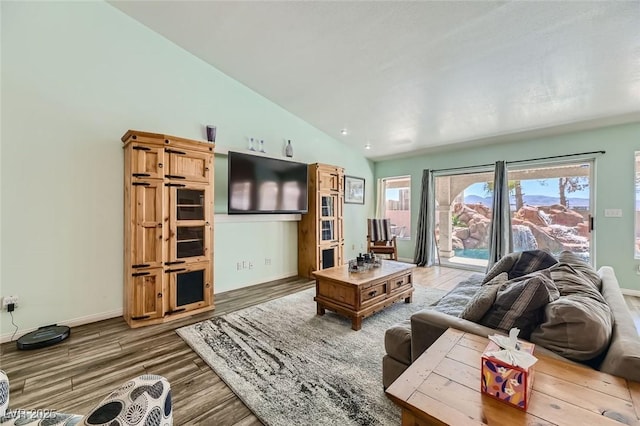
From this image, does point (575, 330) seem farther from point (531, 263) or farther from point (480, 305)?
point (531, 263)

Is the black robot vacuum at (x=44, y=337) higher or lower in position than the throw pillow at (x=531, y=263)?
lower

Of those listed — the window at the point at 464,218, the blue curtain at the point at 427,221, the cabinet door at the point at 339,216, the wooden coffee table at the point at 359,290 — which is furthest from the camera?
the blue curtain at the point at 427,221

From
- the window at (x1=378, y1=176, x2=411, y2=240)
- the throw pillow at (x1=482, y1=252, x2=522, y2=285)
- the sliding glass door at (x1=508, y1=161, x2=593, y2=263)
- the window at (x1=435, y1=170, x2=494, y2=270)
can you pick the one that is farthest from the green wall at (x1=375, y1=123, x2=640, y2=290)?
the throw pillow at (x1=482, y1=252, x2=522, y2=285)

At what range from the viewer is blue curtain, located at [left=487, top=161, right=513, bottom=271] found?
180 inches

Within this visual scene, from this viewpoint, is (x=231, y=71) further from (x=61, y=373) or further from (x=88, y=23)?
(x=61, y=373)

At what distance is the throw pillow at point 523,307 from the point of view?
126 centimetres

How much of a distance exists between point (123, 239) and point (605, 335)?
3.89 metres

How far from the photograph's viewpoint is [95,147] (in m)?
2.84

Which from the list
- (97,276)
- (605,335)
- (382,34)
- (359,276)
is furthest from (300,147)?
(605,335)

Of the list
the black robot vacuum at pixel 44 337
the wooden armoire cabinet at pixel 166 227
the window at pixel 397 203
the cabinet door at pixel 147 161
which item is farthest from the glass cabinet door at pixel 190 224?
the window at pixel 397 203

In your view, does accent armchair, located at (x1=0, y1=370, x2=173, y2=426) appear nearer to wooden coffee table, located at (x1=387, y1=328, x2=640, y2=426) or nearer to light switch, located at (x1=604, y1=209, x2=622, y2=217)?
wooden coffee table, located at (x1=387, y1=328, x2=640, y2=426)

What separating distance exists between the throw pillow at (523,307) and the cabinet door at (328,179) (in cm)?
353

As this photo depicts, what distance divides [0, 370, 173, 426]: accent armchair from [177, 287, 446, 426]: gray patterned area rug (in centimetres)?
83

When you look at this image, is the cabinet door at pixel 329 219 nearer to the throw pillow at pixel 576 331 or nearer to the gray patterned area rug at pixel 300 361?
the gray patterned area rug at pixel 300 361
